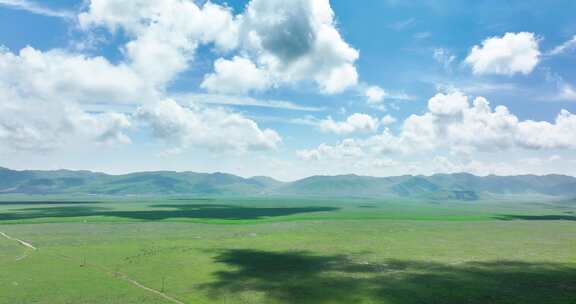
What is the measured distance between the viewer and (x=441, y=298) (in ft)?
180

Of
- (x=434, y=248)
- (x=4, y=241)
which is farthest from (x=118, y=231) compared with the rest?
(x=434, y=248)

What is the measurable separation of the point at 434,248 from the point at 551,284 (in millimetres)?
39840

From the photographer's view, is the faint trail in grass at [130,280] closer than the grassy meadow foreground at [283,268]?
Yes

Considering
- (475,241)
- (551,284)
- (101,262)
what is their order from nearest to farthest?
(551,284), (101,262), (475,241)

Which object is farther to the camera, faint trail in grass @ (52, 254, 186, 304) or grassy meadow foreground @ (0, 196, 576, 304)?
grassy meadow foreground @ (0, 196, 576, 304)

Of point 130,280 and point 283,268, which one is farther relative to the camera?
point 283,268

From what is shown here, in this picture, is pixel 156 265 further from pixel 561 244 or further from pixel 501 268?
pixel 561 244

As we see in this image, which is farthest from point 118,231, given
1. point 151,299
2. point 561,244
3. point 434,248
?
point 561,244

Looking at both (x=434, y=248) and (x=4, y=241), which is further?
(x=4, y=241)

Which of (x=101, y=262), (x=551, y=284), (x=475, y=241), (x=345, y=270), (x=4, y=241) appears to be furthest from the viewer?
(x=475, y=241)

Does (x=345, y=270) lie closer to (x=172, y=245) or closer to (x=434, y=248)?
(x=434, y=248)

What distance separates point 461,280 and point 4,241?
386 feet

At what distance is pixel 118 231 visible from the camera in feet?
443

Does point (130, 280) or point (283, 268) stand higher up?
point (130, 280)
